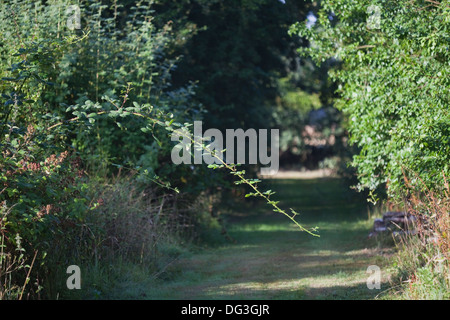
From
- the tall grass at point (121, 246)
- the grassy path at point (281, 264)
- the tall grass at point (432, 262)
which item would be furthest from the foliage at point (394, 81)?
the tall grass at point (121, 246)

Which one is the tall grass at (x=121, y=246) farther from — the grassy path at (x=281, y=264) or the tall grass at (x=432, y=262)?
the tall grass at (x=432, y=262)

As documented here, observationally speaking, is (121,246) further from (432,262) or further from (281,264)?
(432,262)

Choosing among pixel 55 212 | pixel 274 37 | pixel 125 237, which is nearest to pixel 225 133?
pixel 274 37

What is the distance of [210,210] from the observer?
12984mm

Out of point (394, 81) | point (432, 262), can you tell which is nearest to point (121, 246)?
point (432, 262)

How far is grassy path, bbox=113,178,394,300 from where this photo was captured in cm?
758

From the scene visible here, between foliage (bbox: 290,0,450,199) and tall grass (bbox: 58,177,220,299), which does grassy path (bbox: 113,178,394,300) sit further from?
foliage (bbox: 290,0,450,199)

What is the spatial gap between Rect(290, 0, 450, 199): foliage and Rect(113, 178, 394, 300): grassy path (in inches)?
59.0

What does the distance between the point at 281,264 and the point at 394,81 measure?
3252 millimetres

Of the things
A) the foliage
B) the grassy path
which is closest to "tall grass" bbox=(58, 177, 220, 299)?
the grassy path

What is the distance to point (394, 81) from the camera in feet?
28.2

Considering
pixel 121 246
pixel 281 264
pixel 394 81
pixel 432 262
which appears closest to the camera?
pixel 432 262
